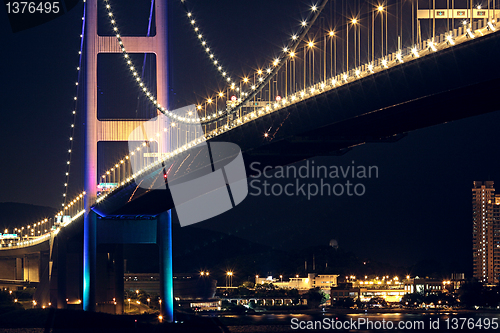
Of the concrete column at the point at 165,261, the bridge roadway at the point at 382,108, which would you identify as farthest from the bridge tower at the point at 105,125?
the bridge roadway at the point at 382,108

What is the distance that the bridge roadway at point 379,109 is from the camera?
14.0 metres

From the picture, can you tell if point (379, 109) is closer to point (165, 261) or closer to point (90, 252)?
point (165, 261)

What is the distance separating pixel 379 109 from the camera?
16406 mm

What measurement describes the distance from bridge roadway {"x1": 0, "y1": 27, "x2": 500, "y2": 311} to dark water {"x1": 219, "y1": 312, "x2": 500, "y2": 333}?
14.9 metres

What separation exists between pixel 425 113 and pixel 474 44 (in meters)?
3.33

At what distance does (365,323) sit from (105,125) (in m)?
20.3

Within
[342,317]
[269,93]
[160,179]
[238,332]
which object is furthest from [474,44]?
[342,317]

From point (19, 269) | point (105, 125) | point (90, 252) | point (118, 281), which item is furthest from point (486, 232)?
point (105, 125)

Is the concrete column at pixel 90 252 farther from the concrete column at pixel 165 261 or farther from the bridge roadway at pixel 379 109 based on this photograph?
the bridge roadway at pixel 379 109

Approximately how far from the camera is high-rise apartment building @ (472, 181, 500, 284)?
9056cm

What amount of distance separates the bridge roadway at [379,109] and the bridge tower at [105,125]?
5.24 meters

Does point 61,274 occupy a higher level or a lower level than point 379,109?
lower

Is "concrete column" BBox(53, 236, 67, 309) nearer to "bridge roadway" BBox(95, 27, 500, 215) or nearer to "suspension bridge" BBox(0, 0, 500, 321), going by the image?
"suspension bridge" BBox(0, 0, 500, 321)

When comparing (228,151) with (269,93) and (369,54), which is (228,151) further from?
(369,54)
